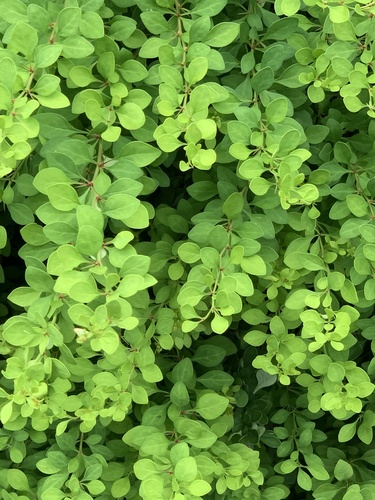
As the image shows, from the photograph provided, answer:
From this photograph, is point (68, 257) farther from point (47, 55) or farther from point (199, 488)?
point (199, 488)

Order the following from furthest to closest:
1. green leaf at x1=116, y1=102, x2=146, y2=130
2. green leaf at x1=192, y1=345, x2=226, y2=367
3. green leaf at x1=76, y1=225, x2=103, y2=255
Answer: green leaf at x1=192, y1=345, x2=226, y2=367, green leaf at x1=116, y1=102, x2=146, y2=130, green leaf at x1=76, y1=225, x2=103, y2=255

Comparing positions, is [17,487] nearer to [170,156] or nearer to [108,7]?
[170,156]

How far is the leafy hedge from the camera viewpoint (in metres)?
0.93

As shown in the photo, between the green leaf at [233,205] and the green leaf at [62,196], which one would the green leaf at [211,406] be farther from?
the green leaf at [62,196]

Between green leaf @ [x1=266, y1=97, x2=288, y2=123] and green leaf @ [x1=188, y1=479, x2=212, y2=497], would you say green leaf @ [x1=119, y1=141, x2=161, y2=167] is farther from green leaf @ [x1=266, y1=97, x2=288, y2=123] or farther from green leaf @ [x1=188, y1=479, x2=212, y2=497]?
green leaf @ [x1=188, y1=479, x2=212, y2=497]

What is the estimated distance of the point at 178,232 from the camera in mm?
1198

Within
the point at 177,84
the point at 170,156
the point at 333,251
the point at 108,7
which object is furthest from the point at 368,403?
the point at 108,7

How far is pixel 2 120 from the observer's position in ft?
2.85

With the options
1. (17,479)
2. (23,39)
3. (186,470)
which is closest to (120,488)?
(17,479)

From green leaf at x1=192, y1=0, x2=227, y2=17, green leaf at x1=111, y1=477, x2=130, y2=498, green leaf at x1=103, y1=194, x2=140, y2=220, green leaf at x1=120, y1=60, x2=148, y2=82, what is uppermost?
green leaf at x1=192, y1=0, x2=227, y2=17

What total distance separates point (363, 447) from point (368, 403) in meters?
0.17

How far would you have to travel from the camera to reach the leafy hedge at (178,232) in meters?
0.93

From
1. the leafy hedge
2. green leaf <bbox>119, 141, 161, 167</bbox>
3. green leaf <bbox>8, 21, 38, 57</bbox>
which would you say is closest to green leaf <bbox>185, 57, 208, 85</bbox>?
the leafy hedge

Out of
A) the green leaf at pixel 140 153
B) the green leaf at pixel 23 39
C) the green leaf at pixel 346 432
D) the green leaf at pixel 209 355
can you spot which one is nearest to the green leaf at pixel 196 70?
the green leaf at pixel 140 153
